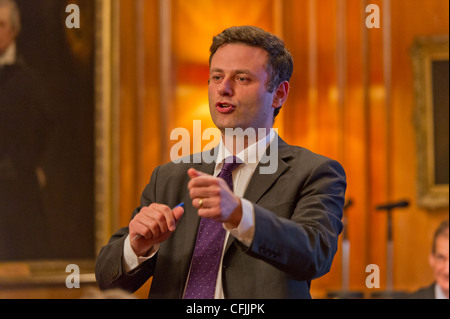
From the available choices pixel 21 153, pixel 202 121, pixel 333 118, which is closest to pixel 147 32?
pixel 202 121

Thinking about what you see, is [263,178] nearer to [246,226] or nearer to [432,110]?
[246,226]

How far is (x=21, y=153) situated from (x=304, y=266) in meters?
3.68

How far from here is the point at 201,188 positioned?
4.78ft

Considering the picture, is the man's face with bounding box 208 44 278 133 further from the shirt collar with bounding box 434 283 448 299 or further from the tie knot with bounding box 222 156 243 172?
the shirt collar with bounding box 434 283 448 299

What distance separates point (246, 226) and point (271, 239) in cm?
8

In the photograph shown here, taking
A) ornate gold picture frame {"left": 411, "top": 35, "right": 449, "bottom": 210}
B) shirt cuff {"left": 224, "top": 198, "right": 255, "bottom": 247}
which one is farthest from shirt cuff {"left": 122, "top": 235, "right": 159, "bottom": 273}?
ornate gold picture frame {"left": 411, "top": 35, "right": 449, "bottom": 210}

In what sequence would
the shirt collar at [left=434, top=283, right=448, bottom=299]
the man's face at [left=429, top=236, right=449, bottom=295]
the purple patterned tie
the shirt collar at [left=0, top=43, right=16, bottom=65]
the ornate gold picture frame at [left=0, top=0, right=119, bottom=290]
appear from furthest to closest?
the ornate gold picture frame at [left=0, top=0, right=119, bottom=290], the shirt collar at [left=0, top=43, right=16, bottom=65], the man's face at [left=429, top=236, right=449, bottom=295], the shirt collar at [left=434, top=283, right=448, bottom=299], the purple patterned tie

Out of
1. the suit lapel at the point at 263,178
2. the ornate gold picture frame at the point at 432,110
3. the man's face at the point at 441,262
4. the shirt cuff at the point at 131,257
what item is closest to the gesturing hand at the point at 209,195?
the suit lapel at the point at 263,178

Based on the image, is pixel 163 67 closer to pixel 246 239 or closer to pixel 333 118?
pixel 333 118

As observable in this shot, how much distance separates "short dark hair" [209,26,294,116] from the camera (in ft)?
6.68

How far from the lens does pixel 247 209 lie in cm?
159

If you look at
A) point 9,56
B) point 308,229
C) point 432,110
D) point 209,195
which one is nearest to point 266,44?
point 308,229

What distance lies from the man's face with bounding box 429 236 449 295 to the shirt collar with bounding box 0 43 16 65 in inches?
134

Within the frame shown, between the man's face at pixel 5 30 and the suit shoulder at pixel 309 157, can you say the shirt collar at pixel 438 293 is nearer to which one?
the suit shoulder at pixel 309 157
